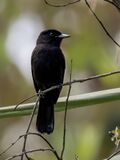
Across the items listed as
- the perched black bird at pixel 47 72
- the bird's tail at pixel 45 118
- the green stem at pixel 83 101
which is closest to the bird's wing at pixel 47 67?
the perched black bird at pixel 47 72

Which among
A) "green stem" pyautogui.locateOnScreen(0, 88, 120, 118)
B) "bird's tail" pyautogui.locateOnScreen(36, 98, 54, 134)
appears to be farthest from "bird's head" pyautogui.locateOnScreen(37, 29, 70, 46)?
"green stem" pyautogui.locateOnScreen(0, 88, 120, 118)

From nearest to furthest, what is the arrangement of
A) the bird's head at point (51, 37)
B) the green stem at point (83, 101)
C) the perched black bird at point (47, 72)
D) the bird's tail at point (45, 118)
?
1. the green stem at point (83, 101)
2. the bird's tail at point (45, 118)
3. the perched black bird at point (47, 72)
4. the bird's head at point (51, 37)

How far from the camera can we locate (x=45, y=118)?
14.5 ft

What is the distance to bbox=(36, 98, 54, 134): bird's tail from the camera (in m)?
4.16

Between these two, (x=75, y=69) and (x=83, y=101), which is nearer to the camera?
(x=83, y=101)

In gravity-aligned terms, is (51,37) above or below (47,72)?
above

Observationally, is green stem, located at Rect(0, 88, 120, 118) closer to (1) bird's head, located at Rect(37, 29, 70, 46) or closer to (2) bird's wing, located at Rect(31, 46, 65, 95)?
(2) bird's wing, located at Rect(31, 46, 65, 95)

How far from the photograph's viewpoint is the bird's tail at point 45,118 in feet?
13.6

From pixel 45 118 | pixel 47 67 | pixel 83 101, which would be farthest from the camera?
pixel 47 67

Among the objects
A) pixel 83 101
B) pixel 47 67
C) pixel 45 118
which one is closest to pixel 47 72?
pixel 47 67

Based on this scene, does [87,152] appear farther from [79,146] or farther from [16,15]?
[16,15]

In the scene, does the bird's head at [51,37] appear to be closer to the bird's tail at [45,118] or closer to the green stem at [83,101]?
the bird's tail at [45,118]

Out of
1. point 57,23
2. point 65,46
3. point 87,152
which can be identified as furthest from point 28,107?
point 57,23

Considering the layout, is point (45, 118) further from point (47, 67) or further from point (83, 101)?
point (83, 101)
